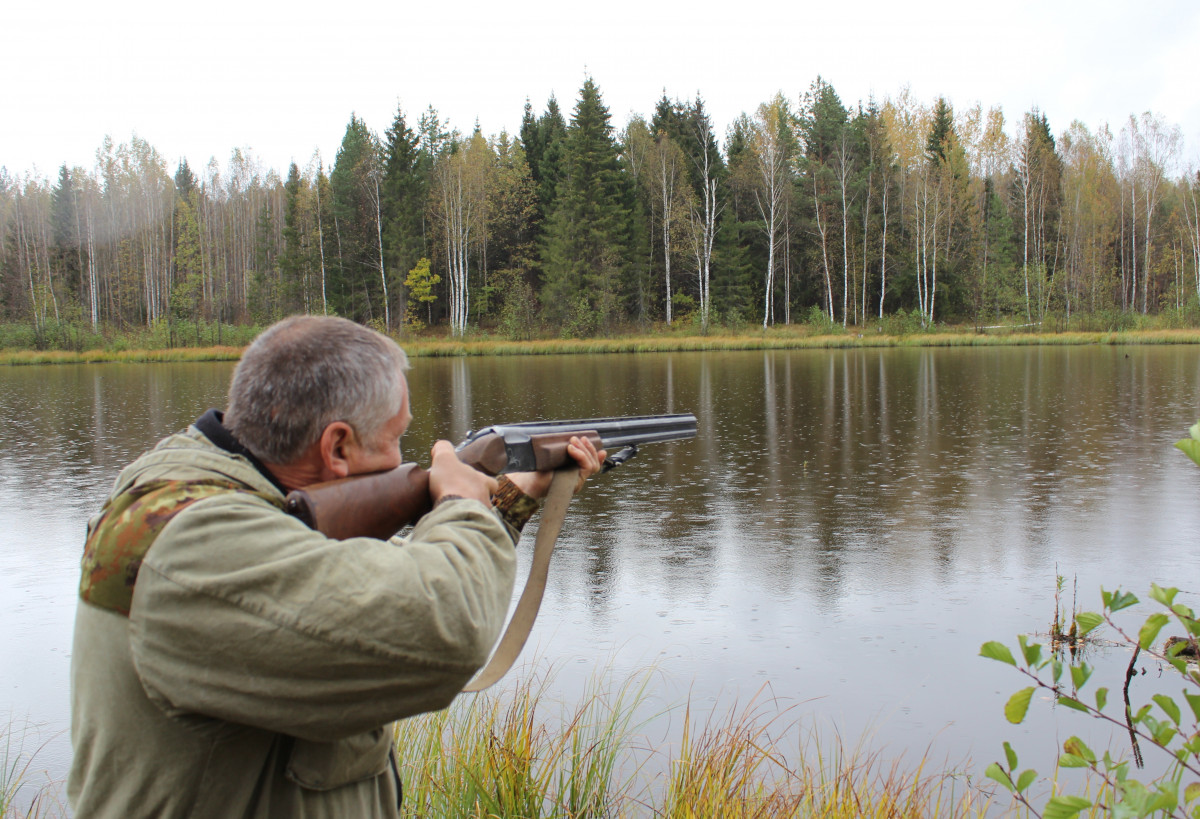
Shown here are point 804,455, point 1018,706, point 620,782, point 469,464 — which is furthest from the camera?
point 804,455

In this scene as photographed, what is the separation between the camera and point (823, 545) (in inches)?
316

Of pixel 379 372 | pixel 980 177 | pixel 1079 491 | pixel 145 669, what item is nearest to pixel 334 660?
pixel 145 669

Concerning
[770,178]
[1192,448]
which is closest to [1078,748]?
[1192,448]

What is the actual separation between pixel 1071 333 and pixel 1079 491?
37.5 meters

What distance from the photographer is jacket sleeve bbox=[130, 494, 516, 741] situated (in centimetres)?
126

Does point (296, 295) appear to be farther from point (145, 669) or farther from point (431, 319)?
point (145, 669)

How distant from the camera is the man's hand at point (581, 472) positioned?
2.33 meters

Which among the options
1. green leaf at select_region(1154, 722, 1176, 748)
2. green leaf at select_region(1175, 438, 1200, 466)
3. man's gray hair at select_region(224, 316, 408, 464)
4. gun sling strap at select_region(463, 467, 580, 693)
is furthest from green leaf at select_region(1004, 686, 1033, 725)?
man's gray hair at select_region(224, 316, 408, 464)

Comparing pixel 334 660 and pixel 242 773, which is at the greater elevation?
pixel 334 660

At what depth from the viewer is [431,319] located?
2078 inches

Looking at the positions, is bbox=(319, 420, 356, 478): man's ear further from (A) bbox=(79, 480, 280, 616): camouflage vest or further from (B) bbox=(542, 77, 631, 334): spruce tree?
(B) bbox=(542, 77, 631, 334): spruce tree

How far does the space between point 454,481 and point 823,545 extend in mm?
6808

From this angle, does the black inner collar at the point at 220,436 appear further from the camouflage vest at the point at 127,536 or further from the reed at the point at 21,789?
the reed at the point at 21,789

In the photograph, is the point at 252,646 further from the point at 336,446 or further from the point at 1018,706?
the point at 1018,706
